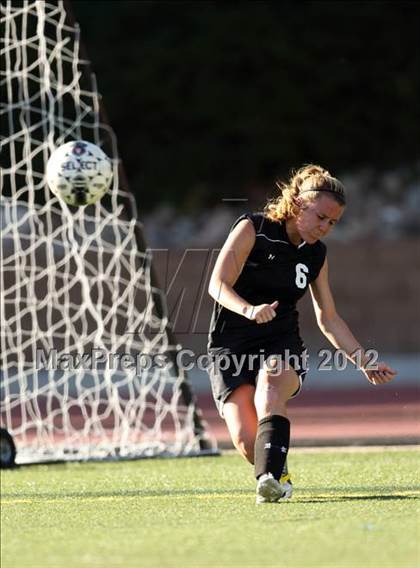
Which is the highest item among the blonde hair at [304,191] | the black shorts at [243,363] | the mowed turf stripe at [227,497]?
the blonde hair at [304,191]

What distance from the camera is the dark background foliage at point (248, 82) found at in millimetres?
23609

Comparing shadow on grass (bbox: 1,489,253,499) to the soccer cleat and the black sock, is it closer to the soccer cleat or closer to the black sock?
the soccer cleat

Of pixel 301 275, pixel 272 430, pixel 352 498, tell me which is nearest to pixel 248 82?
pixel 301 275

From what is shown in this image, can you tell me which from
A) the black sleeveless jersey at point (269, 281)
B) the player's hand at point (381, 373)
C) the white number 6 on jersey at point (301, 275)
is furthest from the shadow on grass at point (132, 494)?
the white number 6 on jersey at point (301, 275)

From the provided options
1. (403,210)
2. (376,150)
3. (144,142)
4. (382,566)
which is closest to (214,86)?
(144,142)

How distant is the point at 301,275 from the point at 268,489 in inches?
45.0

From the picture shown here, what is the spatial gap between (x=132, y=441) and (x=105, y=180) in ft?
9.28

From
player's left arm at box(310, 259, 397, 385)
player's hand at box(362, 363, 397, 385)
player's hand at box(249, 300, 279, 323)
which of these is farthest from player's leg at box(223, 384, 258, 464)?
player's hand at box(249, 300, 279, 323)

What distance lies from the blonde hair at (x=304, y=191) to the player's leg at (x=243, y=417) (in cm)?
91

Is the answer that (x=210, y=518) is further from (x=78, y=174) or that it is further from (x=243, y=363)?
(x=78, y=174)

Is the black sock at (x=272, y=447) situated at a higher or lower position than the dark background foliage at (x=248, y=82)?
higher

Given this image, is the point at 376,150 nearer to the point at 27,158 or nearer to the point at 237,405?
the point at 27,158

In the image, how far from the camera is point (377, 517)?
613 centimetres

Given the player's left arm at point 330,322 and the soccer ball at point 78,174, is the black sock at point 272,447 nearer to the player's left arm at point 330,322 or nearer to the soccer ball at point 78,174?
the player's left arm at point 330,322
